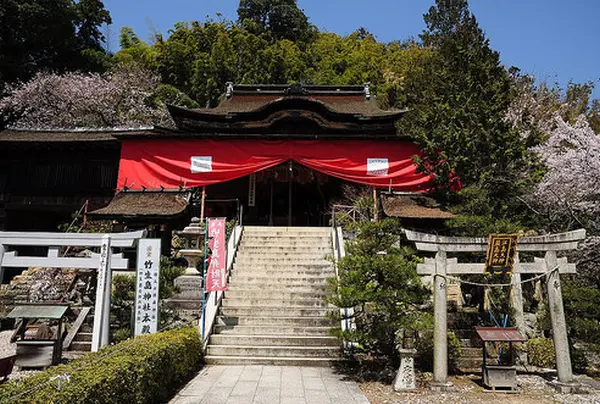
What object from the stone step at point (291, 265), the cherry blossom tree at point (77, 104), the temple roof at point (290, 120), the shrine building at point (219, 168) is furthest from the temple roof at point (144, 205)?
the cherry blossom tree at point (77, 104)

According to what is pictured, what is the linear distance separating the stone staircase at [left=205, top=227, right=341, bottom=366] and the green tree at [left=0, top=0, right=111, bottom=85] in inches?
993

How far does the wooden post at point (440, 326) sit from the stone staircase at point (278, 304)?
2.14m

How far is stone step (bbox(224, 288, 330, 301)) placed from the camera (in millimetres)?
10359

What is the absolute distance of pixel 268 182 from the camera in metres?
19.3

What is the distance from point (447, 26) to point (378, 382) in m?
33.1

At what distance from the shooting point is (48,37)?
29.7m

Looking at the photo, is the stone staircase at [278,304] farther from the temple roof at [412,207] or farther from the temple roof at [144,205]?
the temple roof at [144,205]

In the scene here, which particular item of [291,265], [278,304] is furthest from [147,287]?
[291,265]

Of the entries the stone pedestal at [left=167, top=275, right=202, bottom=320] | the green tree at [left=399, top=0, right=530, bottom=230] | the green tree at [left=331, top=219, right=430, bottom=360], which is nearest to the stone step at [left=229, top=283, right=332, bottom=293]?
the stone pedestal at [left=167, top=275, right=202, bottom=320]

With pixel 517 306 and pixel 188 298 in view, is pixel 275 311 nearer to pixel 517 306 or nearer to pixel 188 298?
pixel 188 298

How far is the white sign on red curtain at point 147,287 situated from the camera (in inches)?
300

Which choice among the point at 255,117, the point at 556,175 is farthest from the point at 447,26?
the point at 556,175

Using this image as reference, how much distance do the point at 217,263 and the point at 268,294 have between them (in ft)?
6.57

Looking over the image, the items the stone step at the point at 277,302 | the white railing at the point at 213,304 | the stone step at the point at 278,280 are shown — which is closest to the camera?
the white railing at the point at 213,304
